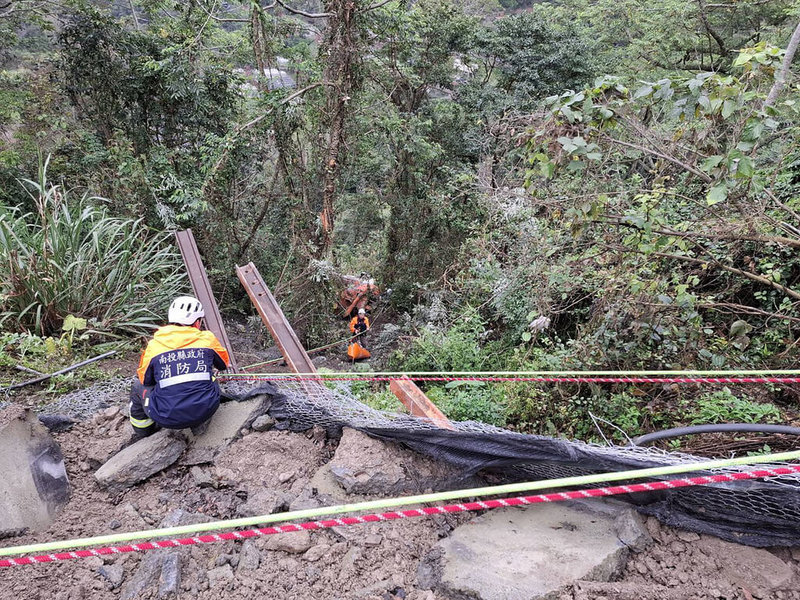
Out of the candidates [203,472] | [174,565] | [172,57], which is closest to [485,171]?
[172,57]

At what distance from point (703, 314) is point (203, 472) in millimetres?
3860

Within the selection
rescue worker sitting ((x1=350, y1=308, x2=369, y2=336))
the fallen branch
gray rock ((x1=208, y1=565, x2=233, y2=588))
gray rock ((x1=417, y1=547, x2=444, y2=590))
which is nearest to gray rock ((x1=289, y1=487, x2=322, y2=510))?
gray rock ((x1=208, y1=565, x2=233, y2=588))

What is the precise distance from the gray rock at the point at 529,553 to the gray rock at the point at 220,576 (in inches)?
35.4

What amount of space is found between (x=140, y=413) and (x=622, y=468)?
275 cm

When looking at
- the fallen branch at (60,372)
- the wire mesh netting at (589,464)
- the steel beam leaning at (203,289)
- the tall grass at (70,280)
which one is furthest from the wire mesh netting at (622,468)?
the tall grass at (70,280)

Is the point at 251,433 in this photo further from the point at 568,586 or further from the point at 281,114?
the point at 281,114

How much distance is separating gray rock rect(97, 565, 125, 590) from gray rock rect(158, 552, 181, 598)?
20 centimetres

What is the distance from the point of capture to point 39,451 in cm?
Result: 272

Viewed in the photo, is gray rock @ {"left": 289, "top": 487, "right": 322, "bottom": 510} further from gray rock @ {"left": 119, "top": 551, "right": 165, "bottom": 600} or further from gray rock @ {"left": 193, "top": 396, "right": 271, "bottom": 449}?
gray rock @ {"left": 193, "top": 396, "right": 271, "bottom": 449}

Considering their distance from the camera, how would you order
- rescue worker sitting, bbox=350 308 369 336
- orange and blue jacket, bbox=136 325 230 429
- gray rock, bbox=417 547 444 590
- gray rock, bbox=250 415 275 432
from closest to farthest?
gray rock, bbox=417 547 444 590 → orange and blue jacket, bbox=136 325 230 429 → gray rock, bbox=250 415 275 432 → rescue worker sitting, bbox=350 308 369 336

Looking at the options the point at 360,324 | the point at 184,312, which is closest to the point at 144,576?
the point at 184,312

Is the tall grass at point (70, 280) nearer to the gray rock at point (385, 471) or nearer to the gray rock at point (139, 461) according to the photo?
the gray rock at point (139, 461)

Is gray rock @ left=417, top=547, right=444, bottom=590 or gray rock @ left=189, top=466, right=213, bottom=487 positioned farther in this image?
gray rock @ left=189, top=466, right=213, bottom=487

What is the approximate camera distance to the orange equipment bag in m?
6.73
